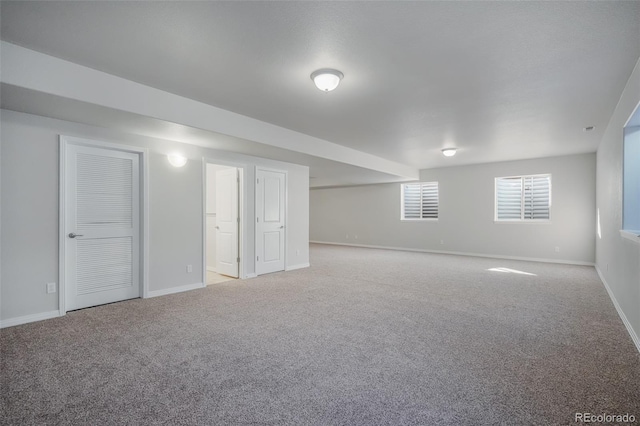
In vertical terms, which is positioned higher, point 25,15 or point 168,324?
point 25,15

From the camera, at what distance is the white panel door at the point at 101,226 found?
396 centimetres

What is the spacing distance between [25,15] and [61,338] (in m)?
2.71

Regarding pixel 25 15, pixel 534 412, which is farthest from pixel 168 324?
pixel 534 412

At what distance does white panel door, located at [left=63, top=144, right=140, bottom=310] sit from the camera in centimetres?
396

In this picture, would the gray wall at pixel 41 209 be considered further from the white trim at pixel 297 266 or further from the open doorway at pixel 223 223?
the white trim at pixel 297 266

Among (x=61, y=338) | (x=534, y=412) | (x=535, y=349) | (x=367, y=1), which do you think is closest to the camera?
(x=534, y=412)

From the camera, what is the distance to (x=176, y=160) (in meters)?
4.89

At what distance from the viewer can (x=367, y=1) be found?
82.4 inches

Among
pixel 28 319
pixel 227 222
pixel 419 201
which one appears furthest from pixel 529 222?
pixel 28 319

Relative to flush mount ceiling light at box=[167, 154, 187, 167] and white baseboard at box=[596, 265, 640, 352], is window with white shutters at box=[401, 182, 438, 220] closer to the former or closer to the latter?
white baseboard at box=[596, 265, 640, 352]

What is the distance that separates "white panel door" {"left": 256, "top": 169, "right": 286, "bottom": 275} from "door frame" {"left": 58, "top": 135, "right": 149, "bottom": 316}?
80.4 inches

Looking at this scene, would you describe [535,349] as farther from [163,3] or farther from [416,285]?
[163,3]

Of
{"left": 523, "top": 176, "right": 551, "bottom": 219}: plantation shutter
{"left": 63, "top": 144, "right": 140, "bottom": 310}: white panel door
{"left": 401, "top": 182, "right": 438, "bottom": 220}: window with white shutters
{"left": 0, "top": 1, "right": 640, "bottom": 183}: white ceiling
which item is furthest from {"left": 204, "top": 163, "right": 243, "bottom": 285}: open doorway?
{"left": 523, "top": 176, "right": 551, "bottom": 219}: plantation shutter

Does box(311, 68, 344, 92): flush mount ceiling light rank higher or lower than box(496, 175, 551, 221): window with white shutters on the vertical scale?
higher
